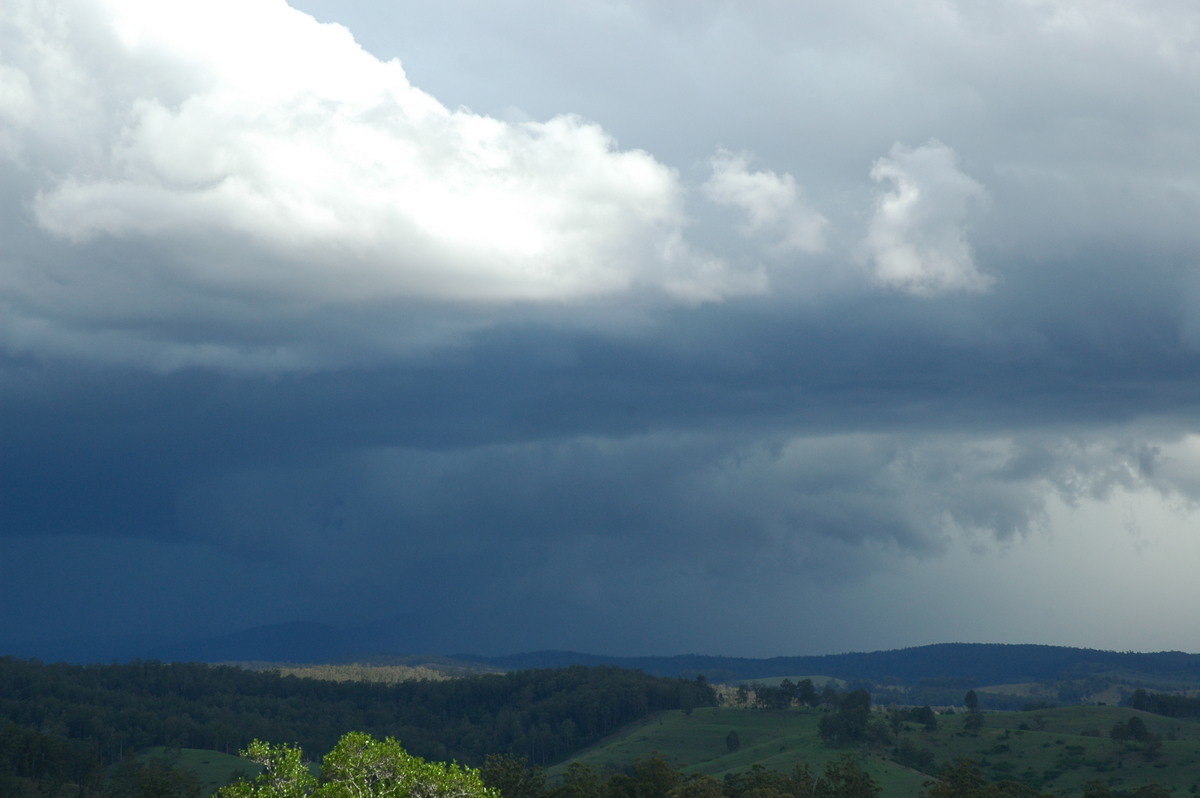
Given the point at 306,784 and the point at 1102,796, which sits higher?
the point at 306,784

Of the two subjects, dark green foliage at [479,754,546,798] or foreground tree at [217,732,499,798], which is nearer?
foreground tree at [217,732,499,798]

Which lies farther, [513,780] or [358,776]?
[513,780]

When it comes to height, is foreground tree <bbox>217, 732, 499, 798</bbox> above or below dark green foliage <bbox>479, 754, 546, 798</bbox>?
above

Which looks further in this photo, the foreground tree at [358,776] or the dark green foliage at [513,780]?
the dark green foliage at [513,780]

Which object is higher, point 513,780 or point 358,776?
point 358,776

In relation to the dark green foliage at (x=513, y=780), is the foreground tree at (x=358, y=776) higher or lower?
higher

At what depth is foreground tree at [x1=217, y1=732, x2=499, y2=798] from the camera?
72.1m

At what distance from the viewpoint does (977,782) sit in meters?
156

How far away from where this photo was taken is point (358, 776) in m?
73.1

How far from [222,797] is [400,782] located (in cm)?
1346

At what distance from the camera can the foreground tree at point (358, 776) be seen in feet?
236

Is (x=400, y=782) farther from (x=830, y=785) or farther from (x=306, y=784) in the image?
(x=830, y=785)

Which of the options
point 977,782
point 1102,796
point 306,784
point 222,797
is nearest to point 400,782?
point 306,784

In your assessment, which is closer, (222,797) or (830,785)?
(222,797)
